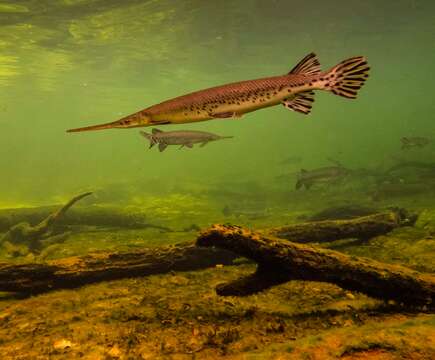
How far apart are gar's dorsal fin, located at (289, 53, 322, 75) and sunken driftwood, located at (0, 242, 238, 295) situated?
12.2ft

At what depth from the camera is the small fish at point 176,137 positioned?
9.71m

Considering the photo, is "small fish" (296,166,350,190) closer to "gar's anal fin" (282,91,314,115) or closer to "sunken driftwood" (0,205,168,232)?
"sunken driftwood" (0,205,168,232)

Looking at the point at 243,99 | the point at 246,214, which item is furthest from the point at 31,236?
the point at 243,99

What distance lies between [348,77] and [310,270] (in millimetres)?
2177

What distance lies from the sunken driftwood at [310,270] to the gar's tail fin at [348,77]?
1807 mm

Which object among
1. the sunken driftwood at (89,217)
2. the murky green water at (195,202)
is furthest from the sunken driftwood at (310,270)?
the sunken driftwood at (89,217)

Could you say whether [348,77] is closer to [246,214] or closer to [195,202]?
[246,214]

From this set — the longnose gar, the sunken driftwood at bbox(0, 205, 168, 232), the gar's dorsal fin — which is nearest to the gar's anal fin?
the longnose gar

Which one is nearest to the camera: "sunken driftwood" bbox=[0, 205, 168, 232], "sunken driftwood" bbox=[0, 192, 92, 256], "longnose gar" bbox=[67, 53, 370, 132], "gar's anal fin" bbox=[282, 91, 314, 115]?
"longnose gar" bbox=[67, 53, 370, 132]

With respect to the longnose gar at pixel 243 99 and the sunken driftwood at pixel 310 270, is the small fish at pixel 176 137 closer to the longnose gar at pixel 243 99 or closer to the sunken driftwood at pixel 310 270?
the longnose gar at pixel 243 99

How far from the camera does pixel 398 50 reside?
4009 centimetres

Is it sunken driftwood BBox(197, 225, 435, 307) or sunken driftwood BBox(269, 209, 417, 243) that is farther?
sunken driftwood BBox(269, 209, 417, 243)

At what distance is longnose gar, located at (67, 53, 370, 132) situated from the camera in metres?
4.11

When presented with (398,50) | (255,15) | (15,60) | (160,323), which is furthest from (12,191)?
(398,50)
